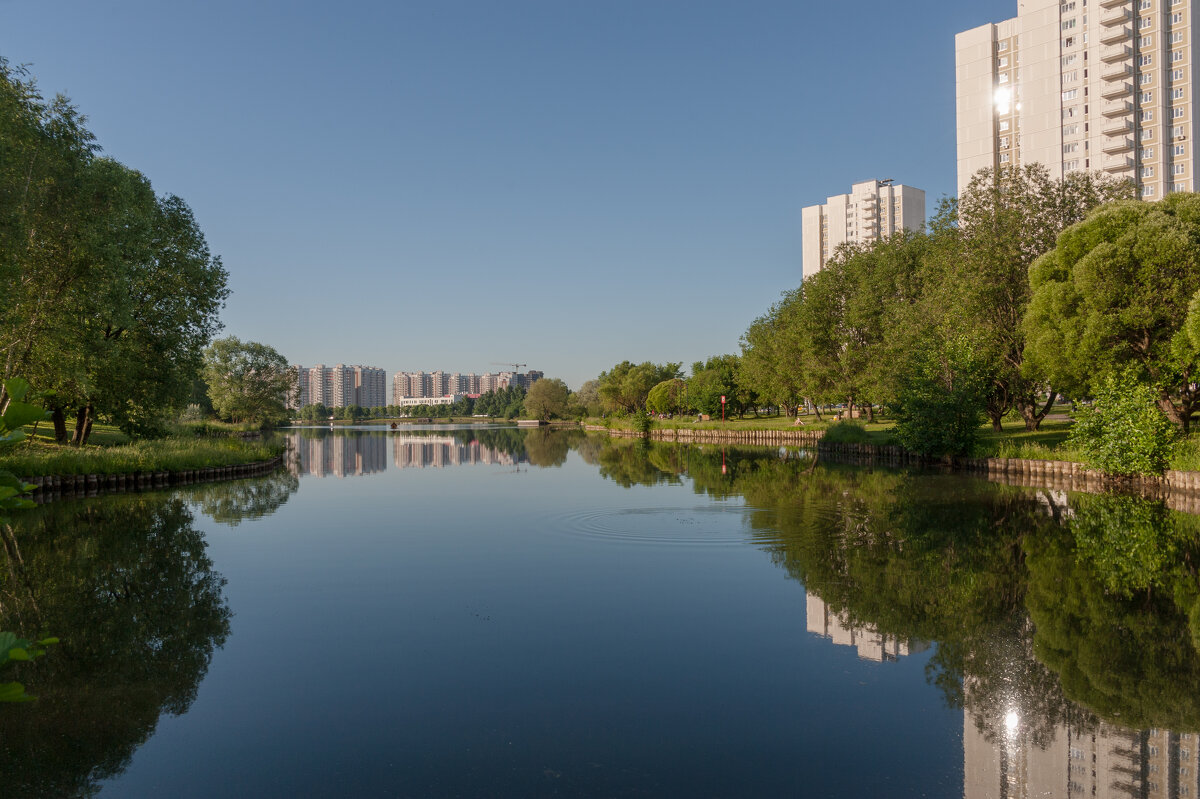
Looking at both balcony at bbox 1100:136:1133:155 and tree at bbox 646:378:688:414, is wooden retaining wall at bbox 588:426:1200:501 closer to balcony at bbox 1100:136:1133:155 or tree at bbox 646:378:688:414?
tree at bbox 646:378:688:414

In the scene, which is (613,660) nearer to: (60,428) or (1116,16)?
(60,428)

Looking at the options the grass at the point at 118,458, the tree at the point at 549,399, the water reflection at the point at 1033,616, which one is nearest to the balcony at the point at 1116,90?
the water reflection at the point at 1033,616

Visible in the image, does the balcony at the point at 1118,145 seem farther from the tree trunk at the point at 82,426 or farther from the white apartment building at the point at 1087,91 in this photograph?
the tree trunk at the point at 82,426

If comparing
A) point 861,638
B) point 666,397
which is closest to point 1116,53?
point 666,397

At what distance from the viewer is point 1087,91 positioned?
8512 cm

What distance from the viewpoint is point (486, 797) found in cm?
511

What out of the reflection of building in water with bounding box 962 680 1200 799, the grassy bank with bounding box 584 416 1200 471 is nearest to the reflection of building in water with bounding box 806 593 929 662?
the reflection of building in water with bounding box 962 680 1200 799

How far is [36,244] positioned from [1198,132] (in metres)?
105

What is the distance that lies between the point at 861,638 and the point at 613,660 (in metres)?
3.06

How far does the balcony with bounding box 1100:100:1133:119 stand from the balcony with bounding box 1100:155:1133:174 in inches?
191

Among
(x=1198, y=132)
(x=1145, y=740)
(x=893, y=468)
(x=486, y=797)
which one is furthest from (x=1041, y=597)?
(x=1198, y=132)

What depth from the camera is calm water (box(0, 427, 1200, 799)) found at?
219 inches

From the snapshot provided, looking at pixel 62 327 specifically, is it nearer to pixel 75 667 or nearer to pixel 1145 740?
pixel 75 667

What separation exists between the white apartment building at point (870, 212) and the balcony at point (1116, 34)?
155 feet
